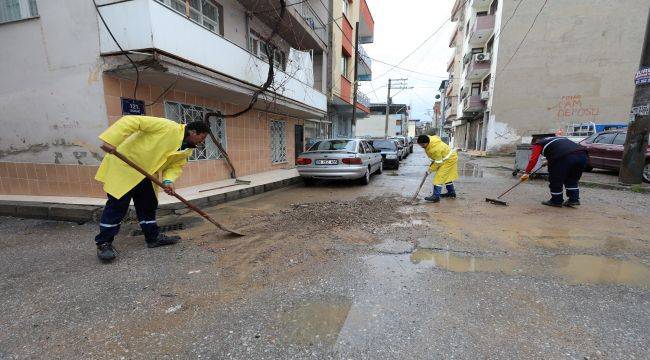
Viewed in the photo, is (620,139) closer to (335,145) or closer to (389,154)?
(389,154)

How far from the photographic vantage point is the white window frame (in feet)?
36.1

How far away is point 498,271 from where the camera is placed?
116 inches

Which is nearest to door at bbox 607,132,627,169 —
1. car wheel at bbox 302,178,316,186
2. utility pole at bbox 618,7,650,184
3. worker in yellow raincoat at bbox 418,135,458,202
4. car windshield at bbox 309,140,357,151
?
utility pole at bbox 618,7,650,184

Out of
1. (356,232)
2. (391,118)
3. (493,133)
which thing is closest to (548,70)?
(493,133)

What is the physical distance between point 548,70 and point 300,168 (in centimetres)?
1864

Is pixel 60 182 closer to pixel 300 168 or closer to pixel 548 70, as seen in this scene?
pixel 300 168

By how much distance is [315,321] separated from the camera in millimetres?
2162

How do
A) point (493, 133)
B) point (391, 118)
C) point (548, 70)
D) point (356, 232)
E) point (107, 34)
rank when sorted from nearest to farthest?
1. point (356, 232)
2. point (107, 34)
3. point (548, 70)
4. point (493, 133)
5. point (391, 118)

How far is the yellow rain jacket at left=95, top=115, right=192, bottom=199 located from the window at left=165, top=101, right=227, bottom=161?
342 cm

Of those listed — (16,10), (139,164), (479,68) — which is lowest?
(139,164)

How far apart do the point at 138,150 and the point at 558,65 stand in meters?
22.8

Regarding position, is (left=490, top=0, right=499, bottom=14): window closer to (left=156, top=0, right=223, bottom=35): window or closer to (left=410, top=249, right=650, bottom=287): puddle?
(left=156, top=0, right=223, bottom=35): window

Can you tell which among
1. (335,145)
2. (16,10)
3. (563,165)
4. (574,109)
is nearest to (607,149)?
(563,165)

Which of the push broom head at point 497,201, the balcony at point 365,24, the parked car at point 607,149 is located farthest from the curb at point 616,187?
the balcony at point 365,24
